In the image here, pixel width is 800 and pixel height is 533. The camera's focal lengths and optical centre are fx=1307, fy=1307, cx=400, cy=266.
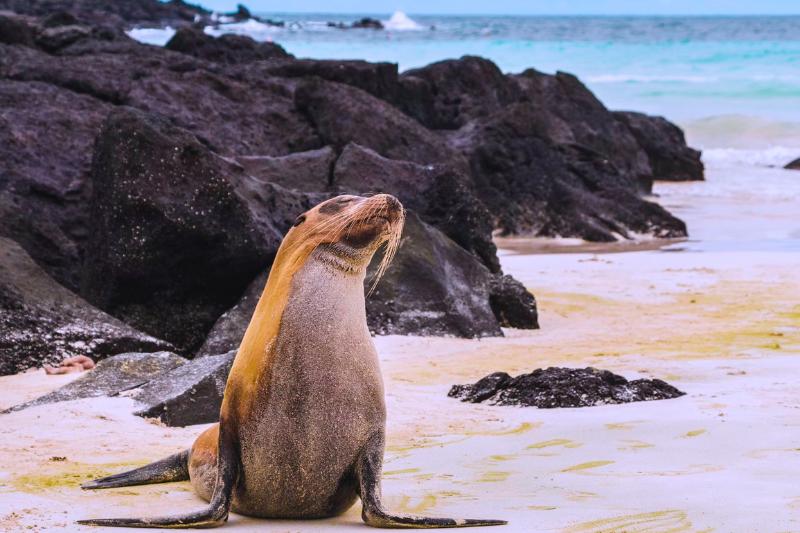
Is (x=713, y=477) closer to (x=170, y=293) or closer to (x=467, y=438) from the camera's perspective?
(x=467, y=438)

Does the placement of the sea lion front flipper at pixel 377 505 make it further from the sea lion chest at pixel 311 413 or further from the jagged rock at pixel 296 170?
the jagged rock at pixel 296 170

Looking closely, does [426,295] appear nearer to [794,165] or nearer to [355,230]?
[355,230]

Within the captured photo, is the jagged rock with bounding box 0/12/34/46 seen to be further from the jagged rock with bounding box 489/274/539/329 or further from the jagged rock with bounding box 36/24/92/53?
the jagged rock with bounding box 489/274/539/329

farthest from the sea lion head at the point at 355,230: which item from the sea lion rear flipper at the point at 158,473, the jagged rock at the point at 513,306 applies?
the jagged rock at the point at 513,306

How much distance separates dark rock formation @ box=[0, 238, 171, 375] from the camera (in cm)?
770

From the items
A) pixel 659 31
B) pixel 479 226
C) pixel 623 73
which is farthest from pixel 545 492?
pixel 659 31

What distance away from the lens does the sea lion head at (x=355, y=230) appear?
14.9 feet

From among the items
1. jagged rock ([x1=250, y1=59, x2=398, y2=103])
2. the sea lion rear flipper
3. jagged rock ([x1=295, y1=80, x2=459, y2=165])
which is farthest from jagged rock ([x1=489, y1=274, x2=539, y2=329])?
jagged rock ([x1=250, y1=59, x2=398, y2=103])

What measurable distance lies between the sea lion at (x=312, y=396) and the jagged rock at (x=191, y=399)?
1.66 meters

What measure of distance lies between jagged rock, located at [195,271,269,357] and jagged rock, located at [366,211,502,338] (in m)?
0.83

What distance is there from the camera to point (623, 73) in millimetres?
55688

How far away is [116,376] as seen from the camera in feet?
22.7

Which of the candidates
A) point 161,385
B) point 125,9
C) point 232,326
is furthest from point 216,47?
point 125,9

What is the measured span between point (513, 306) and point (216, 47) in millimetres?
13261
